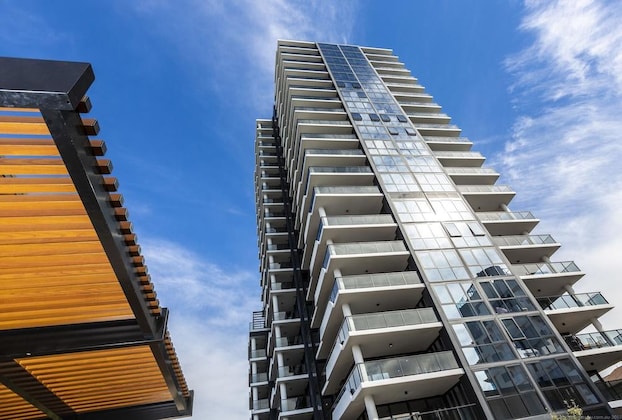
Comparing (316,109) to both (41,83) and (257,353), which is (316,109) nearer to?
(257,353)

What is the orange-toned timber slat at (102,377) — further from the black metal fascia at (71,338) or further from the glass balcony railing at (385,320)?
the glass balcony railing at (385,320)

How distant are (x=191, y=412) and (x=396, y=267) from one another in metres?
16.0

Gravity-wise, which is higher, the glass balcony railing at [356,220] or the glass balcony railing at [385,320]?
the glass balcony railing at [356,220]

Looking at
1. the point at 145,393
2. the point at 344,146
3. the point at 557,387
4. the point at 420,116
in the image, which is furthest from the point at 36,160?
the point at 420,116

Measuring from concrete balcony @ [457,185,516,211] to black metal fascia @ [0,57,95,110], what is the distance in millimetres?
29836

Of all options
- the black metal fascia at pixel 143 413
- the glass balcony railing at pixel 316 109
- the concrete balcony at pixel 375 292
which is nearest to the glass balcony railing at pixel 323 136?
the glass balcony railing at pixel 316 109

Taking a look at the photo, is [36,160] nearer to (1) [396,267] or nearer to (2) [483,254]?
(1) [396,267]

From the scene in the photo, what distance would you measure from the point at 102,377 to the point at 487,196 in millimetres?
31428

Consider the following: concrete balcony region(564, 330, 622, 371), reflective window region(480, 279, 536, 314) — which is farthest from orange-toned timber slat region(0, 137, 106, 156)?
concrete balcony region(564, 330, 622, 371)

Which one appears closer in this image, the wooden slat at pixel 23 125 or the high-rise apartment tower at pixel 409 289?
the wooden slat at pixel 23 125

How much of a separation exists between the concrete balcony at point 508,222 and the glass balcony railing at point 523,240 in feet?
5.11

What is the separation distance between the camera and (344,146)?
3416 cm

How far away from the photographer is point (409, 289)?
21.4 meters

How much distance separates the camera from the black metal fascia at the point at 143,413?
15828mm
